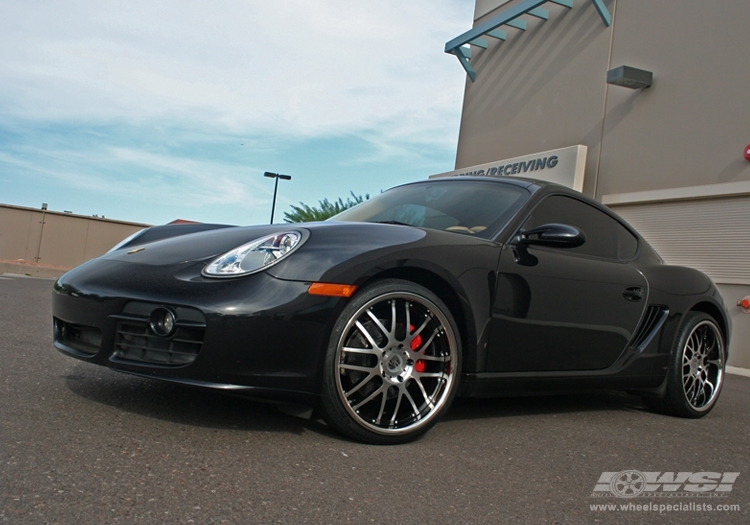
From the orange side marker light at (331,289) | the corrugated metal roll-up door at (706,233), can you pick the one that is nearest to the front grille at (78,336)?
the orange side marker light at (331,289)

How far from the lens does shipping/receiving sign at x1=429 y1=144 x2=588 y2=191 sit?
1473 centimetres

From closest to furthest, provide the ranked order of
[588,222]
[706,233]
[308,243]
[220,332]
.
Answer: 1. [220,332]
2. [308,243]
3. [588,222]
4. [706,233]

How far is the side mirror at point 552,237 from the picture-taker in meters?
3.52

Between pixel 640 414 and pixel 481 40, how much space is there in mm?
16260

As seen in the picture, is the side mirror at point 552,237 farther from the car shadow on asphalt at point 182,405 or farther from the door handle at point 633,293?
the car shadow on asphalt at point 182,405

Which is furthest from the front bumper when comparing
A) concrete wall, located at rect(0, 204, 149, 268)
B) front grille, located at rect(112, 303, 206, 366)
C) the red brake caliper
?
concrete wall, located at rect(0, 204, 149, 268)

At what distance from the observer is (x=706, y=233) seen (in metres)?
12.3

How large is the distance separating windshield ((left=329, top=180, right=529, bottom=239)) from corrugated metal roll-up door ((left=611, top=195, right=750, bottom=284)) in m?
9.14

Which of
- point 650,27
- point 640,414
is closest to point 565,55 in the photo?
point 650,27

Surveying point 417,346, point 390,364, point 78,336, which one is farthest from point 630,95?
point 78,336

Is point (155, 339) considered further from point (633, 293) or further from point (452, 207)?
point (633, 293)

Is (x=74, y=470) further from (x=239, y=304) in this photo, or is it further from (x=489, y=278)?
(x=489, y=278)
